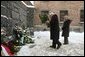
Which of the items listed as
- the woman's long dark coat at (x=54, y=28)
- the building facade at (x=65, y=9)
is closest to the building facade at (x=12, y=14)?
the woman's long dark coat at (x=54, y=28)

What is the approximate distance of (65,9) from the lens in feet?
93.5

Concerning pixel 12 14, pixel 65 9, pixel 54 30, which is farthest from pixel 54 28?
pixel 65 9

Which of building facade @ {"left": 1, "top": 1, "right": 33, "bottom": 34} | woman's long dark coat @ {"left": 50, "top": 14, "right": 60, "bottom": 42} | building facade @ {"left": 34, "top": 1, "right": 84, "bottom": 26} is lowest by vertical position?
building facade @ {"left": 34, "top": 1, "right": 84, "bottom": 26}

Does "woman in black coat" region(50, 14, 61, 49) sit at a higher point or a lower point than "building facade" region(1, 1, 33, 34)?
lower

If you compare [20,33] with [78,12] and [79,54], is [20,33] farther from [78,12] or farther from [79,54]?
→ [78,12]

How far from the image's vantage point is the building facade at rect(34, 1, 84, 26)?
92.9 feet

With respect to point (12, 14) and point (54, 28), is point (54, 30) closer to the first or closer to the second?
point (54, 28)

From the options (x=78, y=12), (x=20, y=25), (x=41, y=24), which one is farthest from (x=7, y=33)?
(x=78, y=12)

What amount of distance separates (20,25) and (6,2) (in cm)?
183

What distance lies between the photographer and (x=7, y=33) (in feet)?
34.6

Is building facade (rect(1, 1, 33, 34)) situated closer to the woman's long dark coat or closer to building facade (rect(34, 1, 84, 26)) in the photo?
the woman's long dark coat

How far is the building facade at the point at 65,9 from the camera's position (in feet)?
Result: 92.9

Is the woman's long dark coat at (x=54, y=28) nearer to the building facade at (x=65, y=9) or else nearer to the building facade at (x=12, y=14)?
the building facade at (x=12, y=14)

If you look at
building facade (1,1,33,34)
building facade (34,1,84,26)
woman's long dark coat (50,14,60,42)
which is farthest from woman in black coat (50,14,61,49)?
building facade (34,1,84,26)
